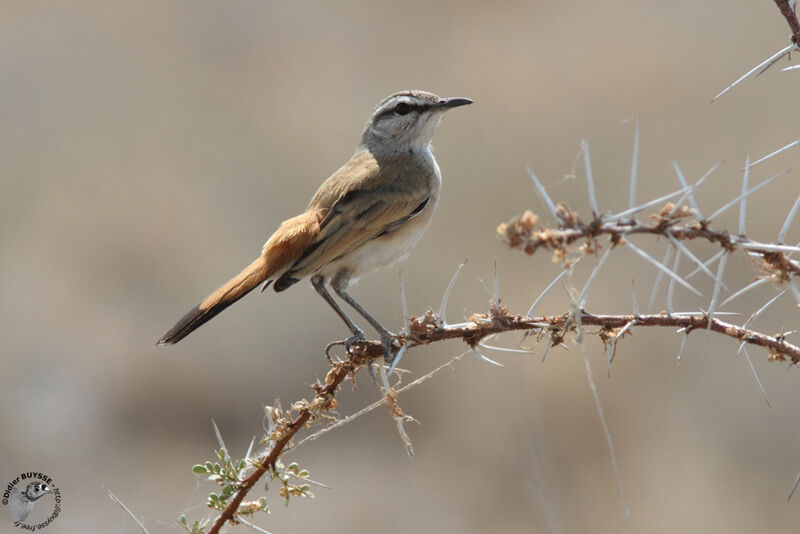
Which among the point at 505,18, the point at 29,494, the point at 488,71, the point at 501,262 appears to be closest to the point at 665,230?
the point at 29,494

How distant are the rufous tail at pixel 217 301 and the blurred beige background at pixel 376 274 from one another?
213cm

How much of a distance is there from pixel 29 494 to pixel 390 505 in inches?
205

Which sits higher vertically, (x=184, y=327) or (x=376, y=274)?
(x=184, y=327)

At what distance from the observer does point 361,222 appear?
4.95 m

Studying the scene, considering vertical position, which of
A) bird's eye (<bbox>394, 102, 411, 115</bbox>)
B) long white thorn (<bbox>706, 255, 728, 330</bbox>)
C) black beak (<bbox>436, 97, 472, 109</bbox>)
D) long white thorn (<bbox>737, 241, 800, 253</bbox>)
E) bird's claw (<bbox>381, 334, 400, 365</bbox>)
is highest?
bird's eye (<bbox>394, 102, 411, 115</bbox>)

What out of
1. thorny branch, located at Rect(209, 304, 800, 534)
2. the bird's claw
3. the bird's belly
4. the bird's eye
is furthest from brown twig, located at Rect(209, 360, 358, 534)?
the bird's eye

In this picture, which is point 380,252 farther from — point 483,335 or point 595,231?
point 595,231

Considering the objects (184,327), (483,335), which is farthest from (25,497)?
(483,335)

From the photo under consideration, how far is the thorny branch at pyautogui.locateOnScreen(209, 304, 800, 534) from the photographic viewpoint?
2420 millimetres

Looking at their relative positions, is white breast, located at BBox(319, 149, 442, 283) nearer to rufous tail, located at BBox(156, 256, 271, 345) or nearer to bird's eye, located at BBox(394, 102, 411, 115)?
rufous tail, located at BBox(156, 256, 271, 345)

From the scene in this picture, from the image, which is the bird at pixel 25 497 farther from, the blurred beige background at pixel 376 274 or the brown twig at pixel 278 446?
the blurred beige background at pixel 376 274

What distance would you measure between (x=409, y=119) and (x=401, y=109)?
4.2 inches

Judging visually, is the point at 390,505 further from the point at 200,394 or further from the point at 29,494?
the point at 29,494

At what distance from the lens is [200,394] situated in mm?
9258
